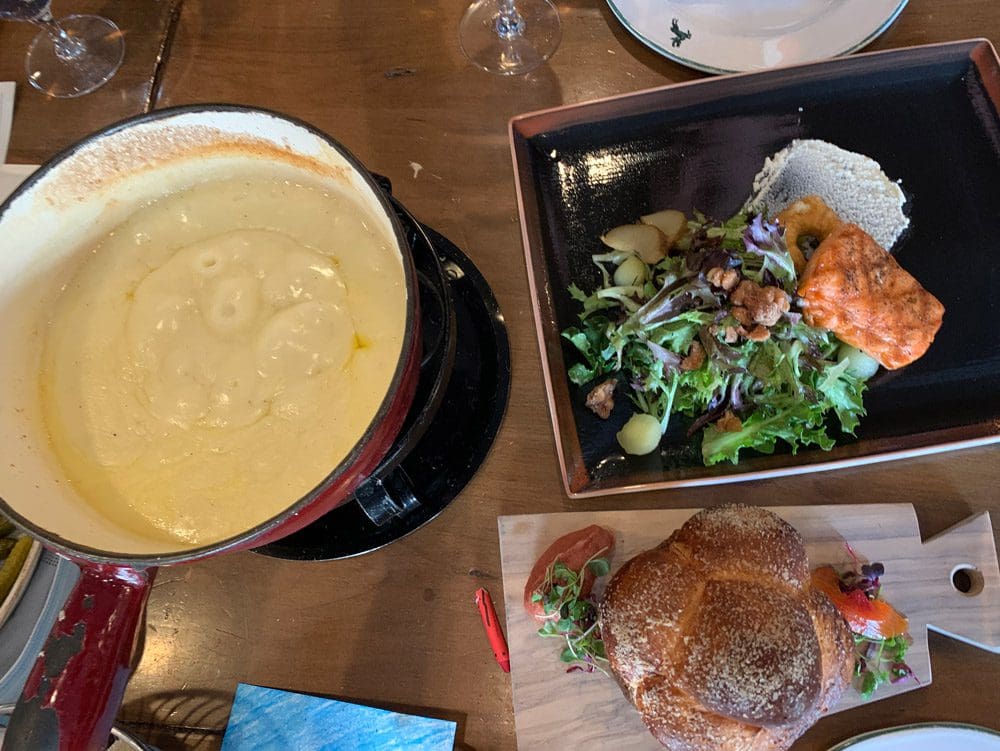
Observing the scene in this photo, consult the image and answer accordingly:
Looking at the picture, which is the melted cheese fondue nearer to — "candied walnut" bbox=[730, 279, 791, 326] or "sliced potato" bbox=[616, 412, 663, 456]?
"sliced potato" bbox=[616, 412, 663, 456]

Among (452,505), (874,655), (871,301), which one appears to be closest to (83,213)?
(452,505)

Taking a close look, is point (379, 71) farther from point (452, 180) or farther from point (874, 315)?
point (874, 315)

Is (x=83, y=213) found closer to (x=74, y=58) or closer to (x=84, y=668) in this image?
(x=84, y=668)

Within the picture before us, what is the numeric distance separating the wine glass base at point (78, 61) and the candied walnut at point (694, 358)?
1.29 metres

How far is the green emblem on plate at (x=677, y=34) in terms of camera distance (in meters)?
1.25

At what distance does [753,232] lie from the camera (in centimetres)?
107

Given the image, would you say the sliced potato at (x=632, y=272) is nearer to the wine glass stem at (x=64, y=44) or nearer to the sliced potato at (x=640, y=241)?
the sliced potato at (x=640, y=241)

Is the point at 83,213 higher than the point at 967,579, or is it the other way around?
the point at 83,213

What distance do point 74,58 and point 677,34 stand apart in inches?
48.3

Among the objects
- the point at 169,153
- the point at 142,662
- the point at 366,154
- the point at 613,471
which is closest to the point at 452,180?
the point at 366,154

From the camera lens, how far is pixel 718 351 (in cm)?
109

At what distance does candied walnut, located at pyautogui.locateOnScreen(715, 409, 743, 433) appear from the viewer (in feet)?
3.47

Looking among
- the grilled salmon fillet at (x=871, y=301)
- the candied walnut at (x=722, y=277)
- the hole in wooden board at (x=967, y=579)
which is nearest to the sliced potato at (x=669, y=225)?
the candied walnut at (x=722, y=277)

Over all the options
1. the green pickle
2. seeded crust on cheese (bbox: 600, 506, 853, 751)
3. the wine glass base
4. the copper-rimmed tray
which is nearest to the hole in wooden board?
seeded crust on cheese (bbox: 600, 506, 853, 751)
